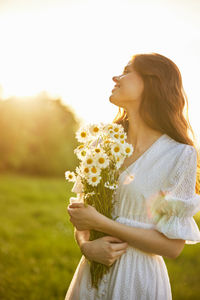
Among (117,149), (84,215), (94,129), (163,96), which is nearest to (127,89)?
(163,96)

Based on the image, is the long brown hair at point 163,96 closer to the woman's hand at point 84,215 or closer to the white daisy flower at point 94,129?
the white daisy flower at point 94,129

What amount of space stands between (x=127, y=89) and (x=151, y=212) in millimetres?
859

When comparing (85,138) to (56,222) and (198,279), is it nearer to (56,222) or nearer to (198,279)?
(198,279)

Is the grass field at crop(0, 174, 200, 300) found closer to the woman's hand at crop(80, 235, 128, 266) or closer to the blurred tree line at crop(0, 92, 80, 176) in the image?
the woman's hand at crop(80, 235, 128, 266)

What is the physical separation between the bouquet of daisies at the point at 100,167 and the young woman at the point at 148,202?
73 millimetres

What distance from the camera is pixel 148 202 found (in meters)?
1.95

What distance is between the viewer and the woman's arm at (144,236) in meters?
1.86

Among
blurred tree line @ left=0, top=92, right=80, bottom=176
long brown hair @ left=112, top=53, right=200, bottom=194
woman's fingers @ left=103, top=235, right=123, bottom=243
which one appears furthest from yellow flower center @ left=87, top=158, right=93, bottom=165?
blurred tree line @ left=0, top=92, right=80, bottom=176

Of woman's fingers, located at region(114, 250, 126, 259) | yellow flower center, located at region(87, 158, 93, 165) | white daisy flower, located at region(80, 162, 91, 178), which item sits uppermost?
yellow flower center, located at region(87, 158, 93, 165)

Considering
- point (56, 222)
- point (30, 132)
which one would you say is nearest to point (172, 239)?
point (56, 222)

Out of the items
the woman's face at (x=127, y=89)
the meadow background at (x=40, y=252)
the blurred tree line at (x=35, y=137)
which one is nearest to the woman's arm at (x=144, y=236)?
the woman's face at (x=127, y=89)

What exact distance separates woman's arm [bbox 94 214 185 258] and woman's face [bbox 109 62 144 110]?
32.7 inches

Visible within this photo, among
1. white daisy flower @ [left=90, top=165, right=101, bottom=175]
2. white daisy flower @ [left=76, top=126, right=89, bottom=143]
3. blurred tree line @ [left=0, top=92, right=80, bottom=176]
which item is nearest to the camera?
white daisy flower @ [left=90, top=165, right=101, bottom=175]

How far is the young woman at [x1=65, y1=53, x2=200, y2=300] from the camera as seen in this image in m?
1.86
